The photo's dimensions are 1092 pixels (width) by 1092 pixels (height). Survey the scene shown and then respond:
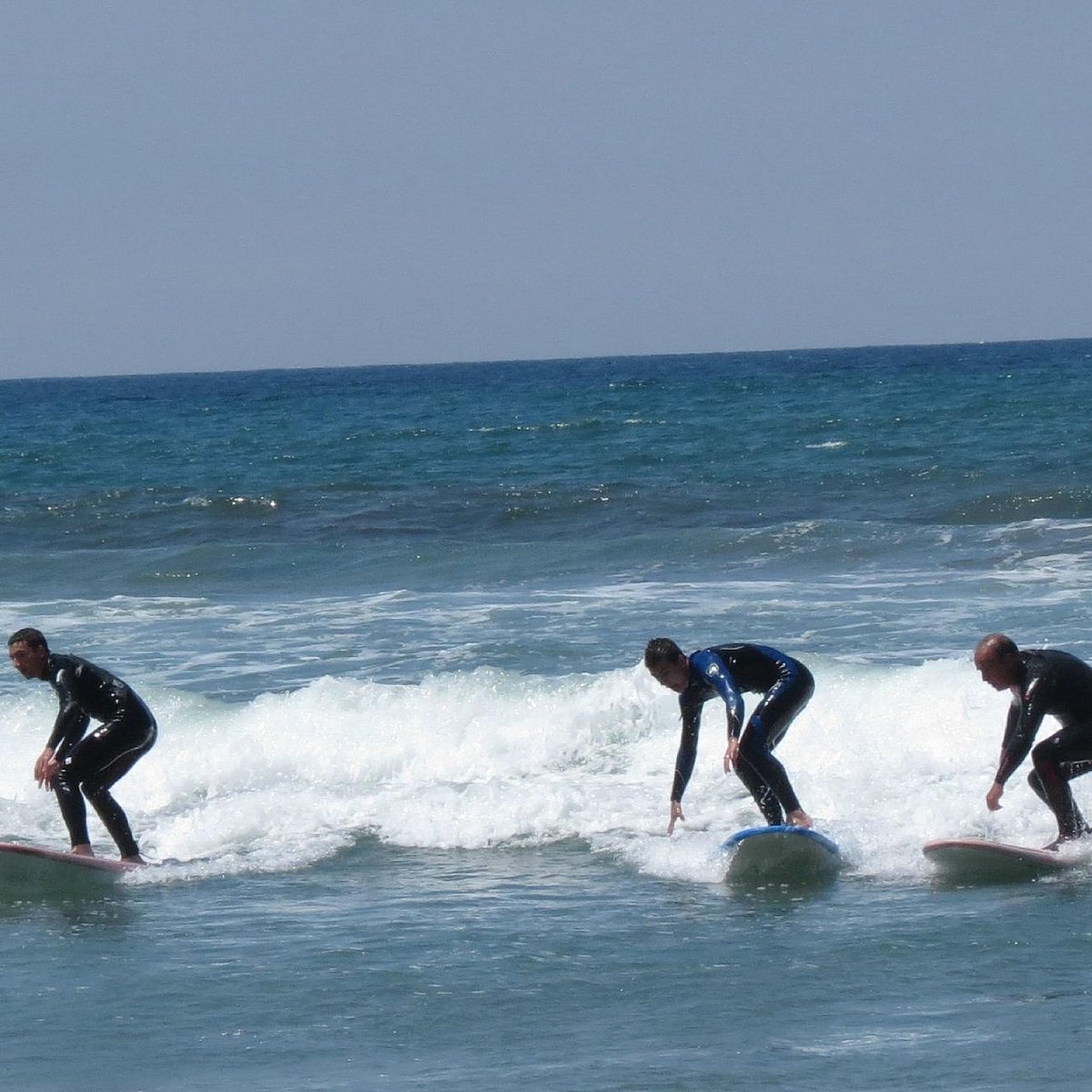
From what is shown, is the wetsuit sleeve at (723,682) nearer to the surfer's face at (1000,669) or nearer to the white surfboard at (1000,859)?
the white surfboard at (1000,859)

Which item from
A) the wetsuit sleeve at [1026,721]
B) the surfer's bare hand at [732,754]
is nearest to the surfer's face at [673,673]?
the surfer's bare hand at [732,754]

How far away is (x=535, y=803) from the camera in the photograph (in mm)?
10523

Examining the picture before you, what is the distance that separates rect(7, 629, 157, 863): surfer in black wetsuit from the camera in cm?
924

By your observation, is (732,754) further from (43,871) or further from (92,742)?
(43,871)

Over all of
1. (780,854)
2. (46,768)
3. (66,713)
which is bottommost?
(780,854)

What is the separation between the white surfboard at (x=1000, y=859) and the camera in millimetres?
8445

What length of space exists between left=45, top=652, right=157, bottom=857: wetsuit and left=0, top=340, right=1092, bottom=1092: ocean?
19.1 inches

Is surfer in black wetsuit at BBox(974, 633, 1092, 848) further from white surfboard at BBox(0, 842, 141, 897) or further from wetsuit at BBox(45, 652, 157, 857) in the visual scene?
white surfboard at BBox(0, 842, 141, 897)

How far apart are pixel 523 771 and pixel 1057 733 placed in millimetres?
4390

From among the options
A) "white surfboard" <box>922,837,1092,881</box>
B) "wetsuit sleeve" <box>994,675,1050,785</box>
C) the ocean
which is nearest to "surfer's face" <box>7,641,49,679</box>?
the ocean

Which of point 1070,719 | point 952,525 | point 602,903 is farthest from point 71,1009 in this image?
point 952,525

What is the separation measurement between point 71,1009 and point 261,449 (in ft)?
118

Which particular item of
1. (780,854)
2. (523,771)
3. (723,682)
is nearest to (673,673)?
(723,682)

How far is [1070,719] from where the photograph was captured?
28.1 feet
